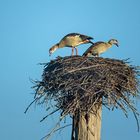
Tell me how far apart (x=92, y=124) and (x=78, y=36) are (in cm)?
566

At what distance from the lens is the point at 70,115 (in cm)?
759

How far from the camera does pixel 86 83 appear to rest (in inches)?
314

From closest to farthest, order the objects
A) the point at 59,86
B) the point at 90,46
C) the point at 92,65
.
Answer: the point at 59,86 < the point at 92,65 < the point at 90,46

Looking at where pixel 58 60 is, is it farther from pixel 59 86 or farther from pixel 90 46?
pixel 90 46

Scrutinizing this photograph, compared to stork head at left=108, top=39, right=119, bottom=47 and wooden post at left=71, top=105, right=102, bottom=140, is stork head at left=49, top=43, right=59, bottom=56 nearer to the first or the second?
stork head at left=108, top=39, right=119, bottom=47

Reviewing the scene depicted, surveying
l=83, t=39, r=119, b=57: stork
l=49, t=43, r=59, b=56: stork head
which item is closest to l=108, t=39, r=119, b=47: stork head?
l=83, t=39, r=119, b=57: stork

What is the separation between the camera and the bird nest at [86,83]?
7.70 meters

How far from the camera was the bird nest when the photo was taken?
7.70 m

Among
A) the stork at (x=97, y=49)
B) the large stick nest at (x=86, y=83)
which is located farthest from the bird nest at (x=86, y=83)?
the stork at (x=97, y=49)

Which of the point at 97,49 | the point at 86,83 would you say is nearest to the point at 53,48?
the point at 97,49

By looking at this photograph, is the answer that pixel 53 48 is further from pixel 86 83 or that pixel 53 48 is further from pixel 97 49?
pixel 86 83

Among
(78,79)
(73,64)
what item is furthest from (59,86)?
(73,64)

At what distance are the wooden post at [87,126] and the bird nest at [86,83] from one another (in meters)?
0.13

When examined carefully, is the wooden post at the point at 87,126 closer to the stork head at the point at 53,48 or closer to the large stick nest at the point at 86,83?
the large stick nest at the point at 86,83
